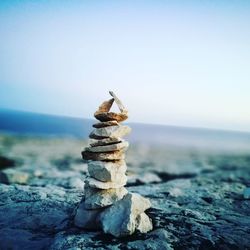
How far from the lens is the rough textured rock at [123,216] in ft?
28.8

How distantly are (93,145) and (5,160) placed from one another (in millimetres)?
23178

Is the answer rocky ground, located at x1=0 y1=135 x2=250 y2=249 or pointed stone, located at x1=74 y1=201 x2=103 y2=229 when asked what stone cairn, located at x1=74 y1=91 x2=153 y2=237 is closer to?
pointed stone, located at x1=74 y1=201 x2=103 y2=229

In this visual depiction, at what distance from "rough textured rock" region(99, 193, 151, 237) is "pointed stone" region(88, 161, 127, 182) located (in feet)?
2.98

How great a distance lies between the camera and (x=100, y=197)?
9828 millimetres

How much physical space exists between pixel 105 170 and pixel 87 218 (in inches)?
61.6

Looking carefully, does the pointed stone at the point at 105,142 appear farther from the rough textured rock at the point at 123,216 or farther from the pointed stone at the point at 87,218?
the pointed stone at the point at 87,218

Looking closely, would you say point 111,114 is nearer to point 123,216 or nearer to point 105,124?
point 105,124

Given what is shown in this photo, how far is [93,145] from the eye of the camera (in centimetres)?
1041

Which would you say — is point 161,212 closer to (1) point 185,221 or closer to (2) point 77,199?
(1) point 185,221

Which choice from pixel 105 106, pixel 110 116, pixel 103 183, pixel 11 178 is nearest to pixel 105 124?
pixel 110 116

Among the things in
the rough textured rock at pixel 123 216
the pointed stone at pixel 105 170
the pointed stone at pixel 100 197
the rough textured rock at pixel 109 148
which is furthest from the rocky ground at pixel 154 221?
the rough textured rock at pixel 109 148

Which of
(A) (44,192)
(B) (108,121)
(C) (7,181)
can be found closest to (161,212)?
(B) (108,121)

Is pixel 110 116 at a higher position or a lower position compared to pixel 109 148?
higher

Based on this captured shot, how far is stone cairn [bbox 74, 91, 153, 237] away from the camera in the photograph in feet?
29.6
